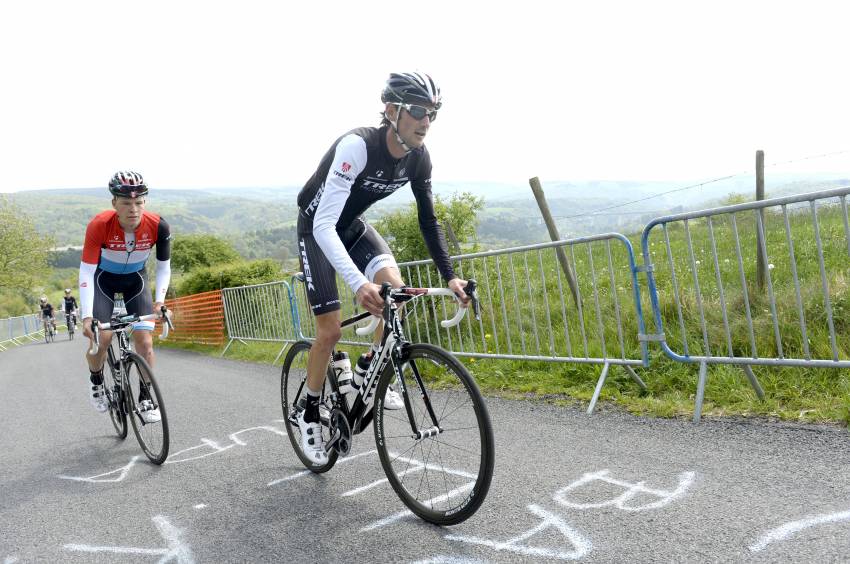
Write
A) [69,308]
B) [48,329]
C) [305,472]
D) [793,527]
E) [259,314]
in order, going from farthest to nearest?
[48,329]
[69,308]
[259,314]
[305,472]
[793,527]

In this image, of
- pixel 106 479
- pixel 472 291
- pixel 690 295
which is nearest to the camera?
pixel 472 291

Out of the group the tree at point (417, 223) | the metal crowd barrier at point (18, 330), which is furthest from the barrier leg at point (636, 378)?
the metal crowd barrier at point (18, 330)

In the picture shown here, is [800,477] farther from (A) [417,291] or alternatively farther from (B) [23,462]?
(B) [23,462]

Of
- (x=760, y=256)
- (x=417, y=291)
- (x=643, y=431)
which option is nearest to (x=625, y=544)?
(x=417, y=291)

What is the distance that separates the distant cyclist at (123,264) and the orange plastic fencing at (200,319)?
358 inches

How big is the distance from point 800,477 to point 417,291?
2.23 m

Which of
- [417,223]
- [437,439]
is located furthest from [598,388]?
[417,223]

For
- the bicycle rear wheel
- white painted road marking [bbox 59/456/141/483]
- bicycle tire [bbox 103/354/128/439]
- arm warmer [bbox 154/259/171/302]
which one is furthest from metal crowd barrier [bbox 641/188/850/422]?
bicycle tire [bbox 103/354/128/439]

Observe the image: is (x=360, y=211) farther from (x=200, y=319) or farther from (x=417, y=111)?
(x=200, y=319)

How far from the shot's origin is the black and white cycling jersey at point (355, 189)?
11.4 ft

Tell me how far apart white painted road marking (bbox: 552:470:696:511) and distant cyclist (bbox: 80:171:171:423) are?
10.7 feet

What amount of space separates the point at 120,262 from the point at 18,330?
41881mm

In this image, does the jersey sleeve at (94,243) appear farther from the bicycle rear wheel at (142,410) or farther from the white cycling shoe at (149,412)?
the white cycling shoe at (149,412)

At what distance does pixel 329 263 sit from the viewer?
3.86 metres
